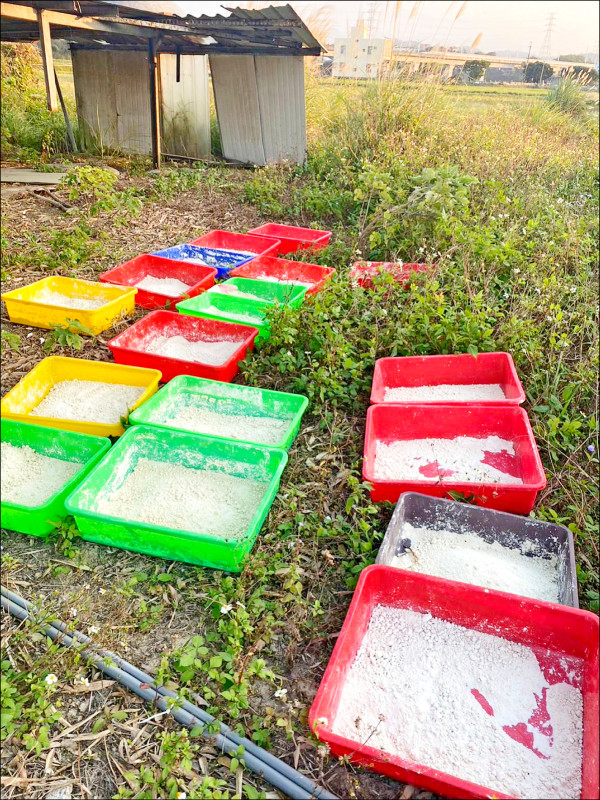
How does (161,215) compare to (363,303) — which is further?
(161,215)

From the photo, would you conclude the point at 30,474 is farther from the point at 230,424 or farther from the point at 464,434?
the point at 464,434

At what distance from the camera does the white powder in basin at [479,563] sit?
2035 millimetres

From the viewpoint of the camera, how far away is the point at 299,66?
643 centimetres

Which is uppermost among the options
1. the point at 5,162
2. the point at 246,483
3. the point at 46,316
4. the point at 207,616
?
the point at 5,162

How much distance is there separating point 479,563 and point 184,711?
1.12m

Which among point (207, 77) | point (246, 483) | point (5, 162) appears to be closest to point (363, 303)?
point (246, 483)

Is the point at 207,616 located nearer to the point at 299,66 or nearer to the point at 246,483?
the point at 246,483

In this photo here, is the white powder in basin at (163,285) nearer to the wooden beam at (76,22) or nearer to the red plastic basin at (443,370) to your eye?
the red plastic basin at (443,370)

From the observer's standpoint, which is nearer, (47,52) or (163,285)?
(163,285)

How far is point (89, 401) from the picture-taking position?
2803 mm

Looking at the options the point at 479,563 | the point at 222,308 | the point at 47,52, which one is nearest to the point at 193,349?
the point at 222,308

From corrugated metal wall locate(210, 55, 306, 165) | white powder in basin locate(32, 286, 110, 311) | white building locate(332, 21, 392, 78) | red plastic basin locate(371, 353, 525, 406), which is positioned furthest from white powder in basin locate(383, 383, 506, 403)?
white building locate(332, 21, 392, 78)

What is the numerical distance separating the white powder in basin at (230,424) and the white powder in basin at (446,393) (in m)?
0.61

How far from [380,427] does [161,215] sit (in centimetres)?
357
